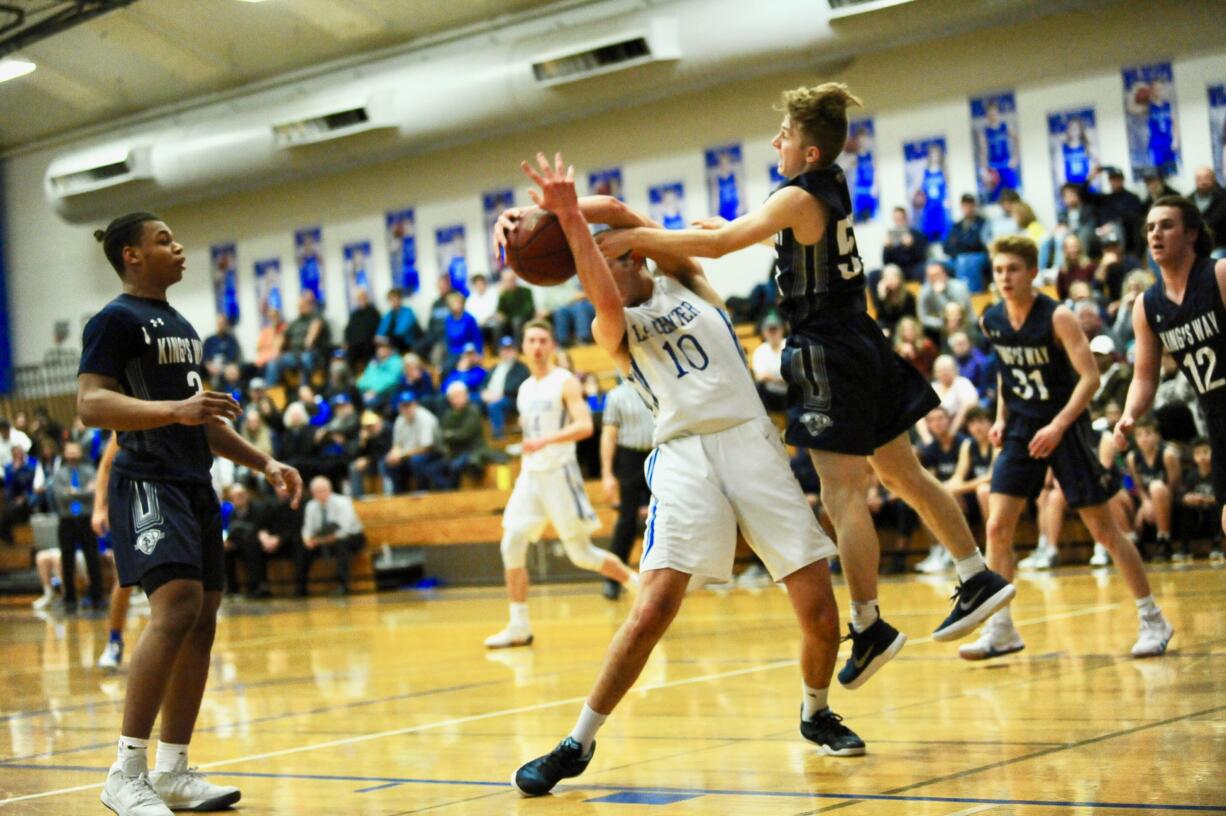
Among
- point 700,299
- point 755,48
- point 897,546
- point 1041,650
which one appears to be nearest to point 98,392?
point 700,299

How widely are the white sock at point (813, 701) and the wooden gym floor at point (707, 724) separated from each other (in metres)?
0.15

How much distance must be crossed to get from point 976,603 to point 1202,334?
1240 millimetres

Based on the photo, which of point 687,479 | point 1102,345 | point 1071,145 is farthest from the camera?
point 1071,145

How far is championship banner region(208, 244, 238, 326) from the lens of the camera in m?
24.0

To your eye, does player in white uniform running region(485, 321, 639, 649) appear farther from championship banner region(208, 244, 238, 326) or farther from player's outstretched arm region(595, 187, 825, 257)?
championship banner region(208, 244, 238, 326)

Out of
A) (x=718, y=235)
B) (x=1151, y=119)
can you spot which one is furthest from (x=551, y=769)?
(x=1151, y=119)

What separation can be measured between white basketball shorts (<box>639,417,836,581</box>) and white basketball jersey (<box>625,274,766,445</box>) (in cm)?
6

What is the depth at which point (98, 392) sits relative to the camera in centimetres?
408

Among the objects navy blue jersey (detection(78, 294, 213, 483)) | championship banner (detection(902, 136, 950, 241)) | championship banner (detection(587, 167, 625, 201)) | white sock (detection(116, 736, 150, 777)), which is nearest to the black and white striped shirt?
championship banner (detection(902, 136, 950, 241))

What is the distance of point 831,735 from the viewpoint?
4273 millimetres

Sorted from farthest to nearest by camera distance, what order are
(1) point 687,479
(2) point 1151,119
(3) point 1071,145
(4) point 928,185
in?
(4) point 928,185, (3) point 1071,145, (2) point 1151,119, (1) point 687,479

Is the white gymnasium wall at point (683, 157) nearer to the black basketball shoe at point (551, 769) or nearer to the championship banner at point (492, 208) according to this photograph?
the championship banner at point (492, 208)

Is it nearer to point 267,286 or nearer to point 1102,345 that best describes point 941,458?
point 1102,345

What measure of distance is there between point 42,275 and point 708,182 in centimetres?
1328
